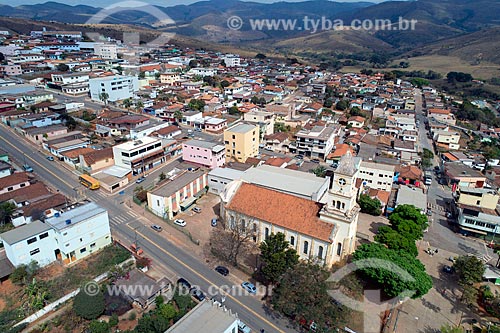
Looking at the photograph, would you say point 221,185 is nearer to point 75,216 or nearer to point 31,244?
point 75,216

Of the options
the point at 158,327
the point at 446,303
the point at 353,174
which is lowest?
the point at 446,303

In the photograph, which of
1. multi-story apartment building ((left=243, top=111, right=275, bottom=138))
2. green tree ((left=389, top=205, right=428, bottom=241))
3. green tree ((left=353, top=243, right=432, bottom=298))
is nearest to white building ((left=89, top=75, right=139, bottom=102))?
multi-story apartment building ((left=243, top=111, right=275, bottom=138))

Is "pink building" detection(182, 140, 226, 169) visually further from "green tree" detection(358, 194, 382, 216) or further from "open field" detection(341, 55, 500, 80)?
"open field" detection(341, 55, 500, 80)

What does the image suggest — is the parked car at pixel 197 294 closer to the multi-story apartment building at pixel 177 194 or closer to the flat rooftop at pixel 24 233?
the multi-story apartment building at pixel 177 194

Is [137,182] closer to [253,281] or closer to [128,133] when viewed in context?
[128,133]

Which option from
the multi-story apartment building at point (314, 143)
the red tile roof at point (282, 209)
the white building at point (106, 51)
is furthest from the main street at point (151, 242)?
the white building at point (106, 51)

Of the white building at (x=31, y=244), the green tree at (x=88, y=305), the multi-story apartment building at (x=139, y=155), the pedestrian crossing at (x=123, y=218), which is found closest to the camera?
the green tree at (x=88, y=305)

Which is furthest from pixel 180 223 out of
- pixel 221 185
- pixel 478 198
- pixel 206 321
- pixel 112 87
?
pixel 112 87

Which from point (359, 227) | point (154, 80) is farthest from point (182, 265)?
point (154, 80)
